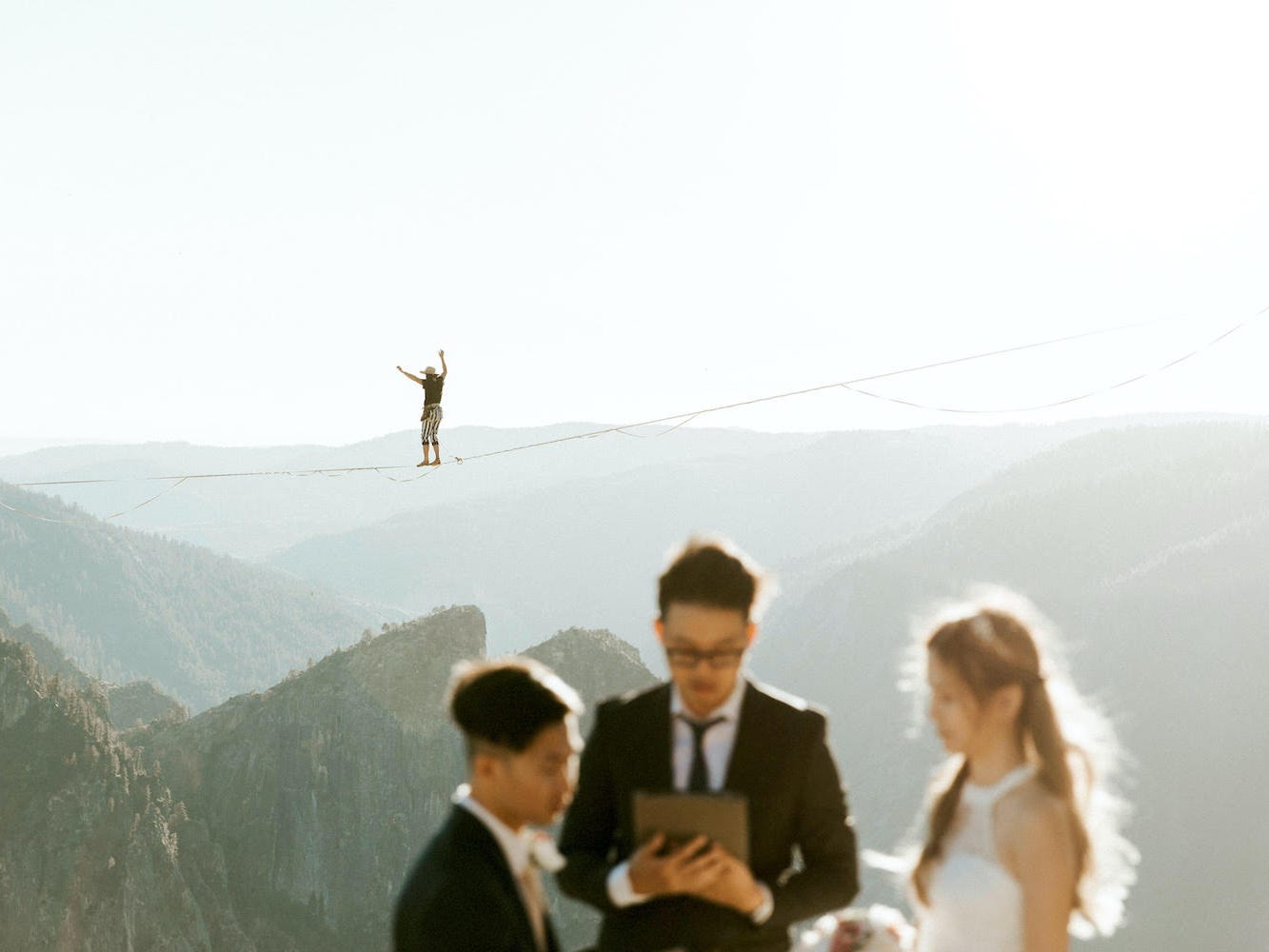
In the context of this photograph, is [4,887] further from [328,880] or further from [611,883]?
[611,883]

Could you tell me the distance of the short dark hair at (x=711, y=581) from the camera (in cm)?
360

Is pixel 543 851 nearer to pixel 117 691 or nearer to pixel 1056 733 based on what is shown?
pixel 1056 733

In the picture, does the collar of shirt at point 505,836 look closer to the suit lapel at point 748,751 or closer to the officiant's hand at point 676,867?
the officiant's hand at point 676,867

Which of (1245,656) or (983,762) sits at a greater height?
(983,762)

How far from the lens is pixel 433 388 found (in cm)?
1745

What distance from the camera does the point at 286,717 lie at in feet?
325

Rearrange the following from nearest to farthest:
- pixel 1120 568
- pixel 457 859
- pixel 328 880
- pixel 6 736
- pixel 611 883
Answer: pixel 457 859
pixel 611 883
pixel 6 736
pixel 328 880
pixel 1120 568

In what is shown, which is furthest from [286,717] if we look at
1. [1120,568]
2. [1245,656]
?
[1120,568]

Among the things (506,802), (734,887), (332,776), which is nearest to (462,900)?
(506,802)

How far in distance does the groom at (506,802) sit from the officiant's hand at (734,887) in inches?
17.0

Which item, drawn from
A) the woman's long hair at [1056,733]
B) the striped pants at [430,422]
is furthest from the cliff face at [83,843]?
the woman's long hair at [1056,733]

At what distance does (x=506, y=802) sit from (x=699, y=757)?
0.66m

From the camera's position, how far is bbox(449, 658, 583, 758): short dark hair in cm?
328

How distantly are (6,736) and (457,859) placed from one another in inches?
3426
